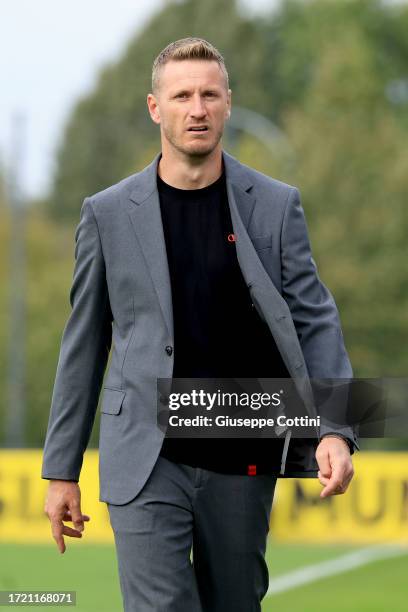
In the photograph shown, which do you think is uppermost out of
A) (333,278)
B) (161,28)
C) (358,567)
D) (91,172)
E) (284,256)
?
(161,28)

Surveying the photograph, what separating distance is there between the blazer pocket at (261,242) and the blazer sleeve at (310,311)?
0.05 meters

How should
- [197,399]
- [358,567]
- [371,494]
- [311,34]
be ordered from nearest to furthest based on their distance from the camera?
[197,399], [358,567], [371,494], [311,34]

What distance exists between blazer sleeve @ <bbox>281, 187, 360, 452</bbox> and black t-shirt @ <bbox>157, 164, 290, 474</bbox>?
0.11 m

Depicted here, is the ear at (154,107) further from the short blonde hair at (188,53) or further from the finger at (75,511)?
the finger at (75,511)

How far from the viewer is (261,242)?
5664 millimetres

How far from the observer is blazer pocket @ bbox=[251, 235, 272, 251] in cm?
566

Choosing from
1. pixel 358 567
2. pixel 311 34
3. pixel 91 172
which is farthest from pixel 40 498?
pixel 91 172

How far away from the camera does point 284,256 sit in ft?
18.6

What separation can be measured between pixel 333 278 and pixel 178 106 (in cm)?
2870

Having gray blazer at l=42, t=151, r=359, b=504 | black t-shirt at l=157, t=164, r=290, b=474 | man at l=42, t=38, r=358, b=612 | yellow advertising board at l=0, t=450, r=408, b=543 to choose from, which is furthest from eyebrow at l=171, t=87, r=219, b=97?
yellow advertising board at l=0, t=450, r=408, b=543

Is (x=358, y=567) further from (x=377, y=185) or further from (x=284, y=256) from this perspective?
A: (x=377, y=185)

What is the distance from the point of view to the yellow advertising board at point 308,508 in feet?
73.0

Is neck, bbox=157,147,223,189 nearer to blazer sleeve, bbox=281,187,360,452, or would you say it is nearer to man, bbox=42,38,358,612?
man, bbox=42,38,358,612

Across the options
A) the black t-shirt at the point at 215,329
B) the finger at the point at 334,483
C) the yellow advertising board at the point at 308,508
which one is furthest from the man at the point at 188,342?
the yellow advertising board at the point at 308,508
